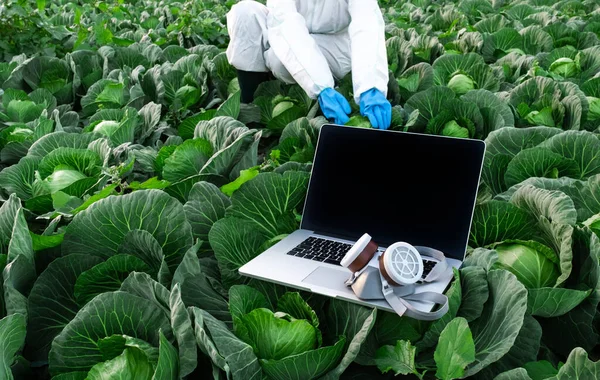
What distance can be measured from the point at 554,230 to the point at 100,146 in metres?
1.88

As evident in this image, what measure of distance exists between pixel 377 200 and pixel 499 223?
395 millimetres

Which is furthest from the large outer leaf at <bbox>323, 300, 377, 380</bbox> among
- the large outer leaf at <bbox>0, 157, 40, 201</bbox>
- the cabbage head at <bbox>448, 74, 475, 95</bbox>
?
the cabbage head at <bbox>448, 74, 475, 95</bbox>

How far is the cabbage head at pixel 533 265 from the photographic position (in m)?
1.71

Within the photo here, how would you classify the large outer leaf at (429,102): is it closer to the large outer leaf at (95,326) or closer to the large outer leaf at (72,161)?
the large outer leaf at (72,161)

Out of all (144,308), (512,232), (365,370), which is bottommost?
(365,370)

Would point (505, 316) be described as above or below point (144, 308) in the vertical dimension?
below

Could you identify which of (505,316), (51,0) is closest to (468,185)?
(505,316)

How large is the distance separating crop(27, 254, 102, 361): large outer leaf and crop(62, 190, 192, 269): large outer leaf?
9 cm

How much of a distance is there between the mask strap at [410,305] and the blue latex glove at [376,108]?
1.49 meters

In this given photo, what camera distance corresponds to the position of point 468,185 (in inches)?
71.1

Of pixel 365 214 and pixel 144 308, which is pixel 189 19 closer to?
pixel 365 214

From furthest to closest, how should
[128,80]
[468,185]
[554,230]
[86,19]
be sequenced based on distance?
[86,19] → [128,80] → [468,185] → [554,230]

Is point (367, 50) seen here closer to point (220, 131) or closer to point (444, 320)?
point (220, 131)

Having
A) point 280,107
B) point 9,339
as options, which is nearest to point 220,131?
point 280,107
